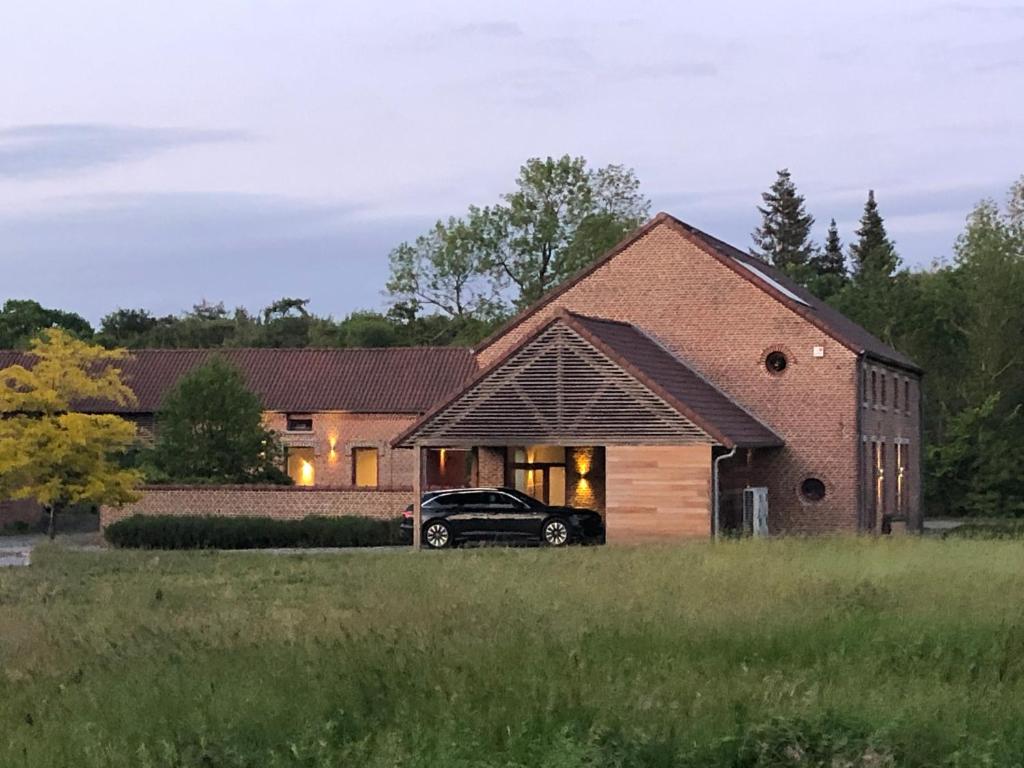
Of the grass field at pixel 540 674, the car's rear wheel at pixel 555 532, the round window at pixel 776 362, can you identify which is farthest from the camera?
the round window at pixel 776 362

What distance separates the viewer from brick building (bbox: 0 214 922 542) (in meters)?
36.2

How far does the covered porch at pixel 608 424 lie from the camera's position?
35.9 metres

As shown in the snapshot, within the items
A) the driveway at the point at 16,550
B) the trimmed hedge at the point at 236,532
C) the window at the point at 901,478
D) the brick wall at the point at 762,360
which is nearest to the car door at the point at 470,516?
the trimmed hedge at the point at 236,532

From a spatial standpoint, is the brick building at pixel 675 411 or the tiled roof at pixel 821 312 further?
the tiled roof at pixel 821 312

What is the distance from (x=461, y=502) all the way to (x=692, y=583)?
1856 centimetres

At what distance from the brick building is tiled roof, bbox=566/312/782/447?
0.23ft

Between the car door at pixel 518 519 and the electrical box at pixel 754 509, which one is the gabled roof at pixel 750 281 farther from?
the car door at pixel 518 519

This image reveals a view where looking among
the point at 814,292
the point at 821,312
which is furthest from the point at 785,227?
the point at 821,312

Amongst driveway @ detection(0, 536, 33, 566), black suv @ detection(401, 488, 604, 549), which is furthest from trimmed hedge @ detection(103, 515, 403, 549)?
black suv @ detection(401, 488, 604, 549)

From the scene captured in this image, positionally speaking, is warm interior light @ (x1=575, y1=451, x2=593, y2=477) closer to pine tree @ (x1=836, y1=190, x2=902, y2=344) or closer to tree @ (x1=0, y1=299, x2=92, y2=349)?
pine tree @ (x1=836, y1=190, x2=902, y2=344)

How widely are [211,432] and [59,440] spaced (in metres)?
7.37

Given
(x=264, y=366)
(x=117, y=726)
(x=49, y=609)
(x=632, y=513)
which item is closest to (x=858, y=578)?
(x=49, y=609)

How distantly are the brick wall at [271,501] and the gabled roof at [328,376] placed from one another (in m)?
15.8

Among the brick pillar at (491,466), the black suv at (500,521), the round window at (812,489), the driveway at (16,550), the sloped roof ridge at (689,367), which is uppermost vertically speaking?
the sloped roof ridge at (689,367)
